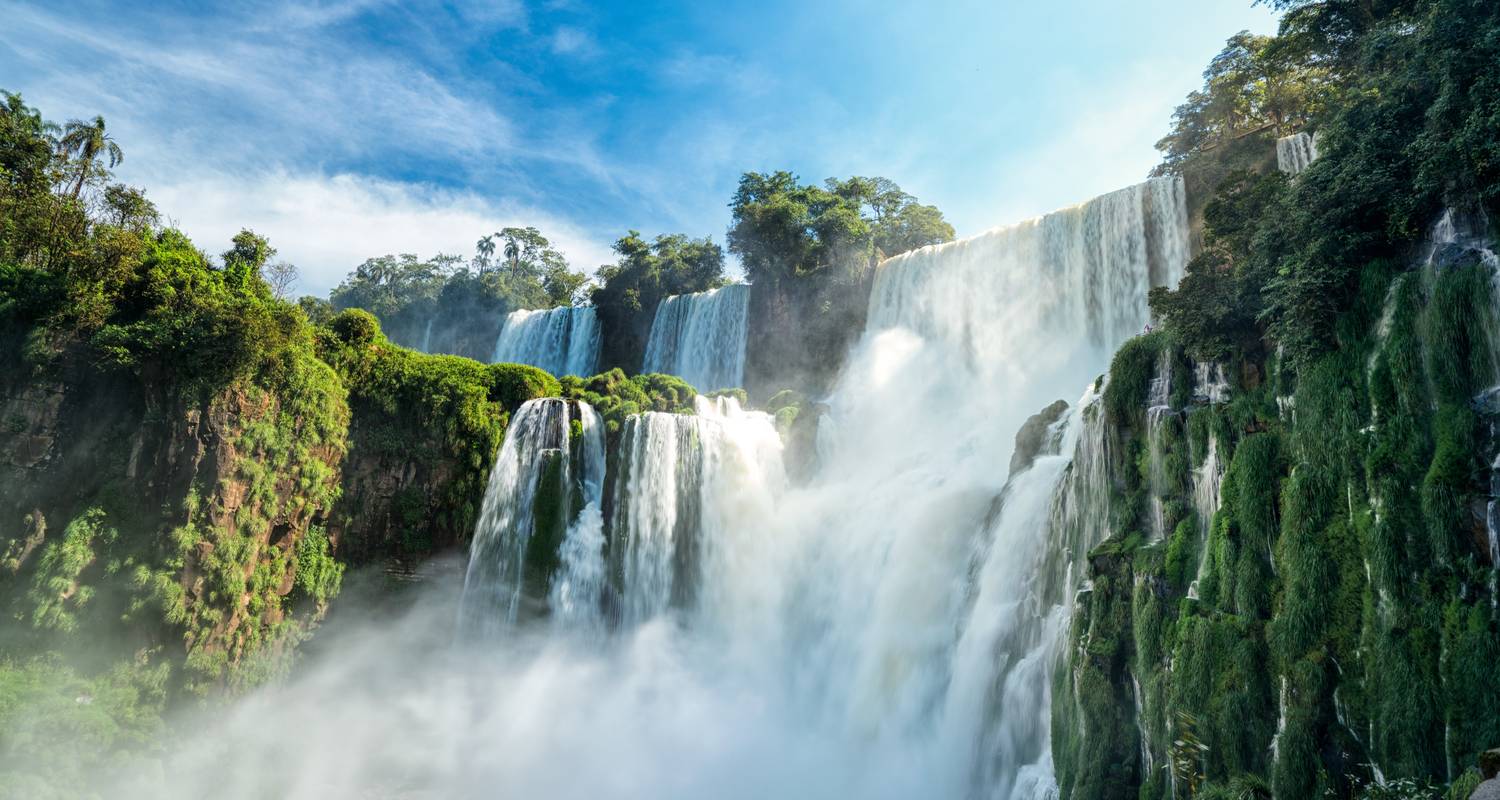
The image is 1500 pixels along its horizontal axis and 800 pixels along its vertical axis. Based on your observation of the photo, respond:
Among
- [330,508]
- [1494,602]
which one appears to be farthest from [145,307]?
[1494,602]

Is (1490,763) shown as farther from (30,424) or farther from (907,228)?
(907,228)

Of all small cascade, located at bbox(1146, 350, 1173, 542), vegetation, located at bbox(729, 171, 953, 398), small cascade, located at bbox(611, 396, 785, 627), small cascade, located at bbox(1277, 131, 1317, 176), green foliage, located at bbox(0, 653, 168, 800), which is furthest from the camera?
vegetation, located at bbox(729, 171, 953, 398)

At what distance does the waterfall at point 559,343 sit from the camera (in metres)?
40.1

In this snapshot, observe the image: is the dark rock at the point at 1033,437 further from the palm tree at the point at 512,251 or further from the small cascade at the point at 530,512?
the palm tree at the point at 512,251

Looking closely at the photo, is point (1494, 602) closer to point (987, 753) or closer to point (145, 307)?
point (987, 753)

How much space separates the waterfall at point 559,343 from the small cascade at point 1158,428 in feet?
105

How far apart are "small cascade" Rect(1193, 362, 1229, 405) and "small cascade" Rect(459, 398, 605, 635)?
50.8ft

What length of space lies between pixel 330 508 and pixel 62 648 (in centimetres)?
616

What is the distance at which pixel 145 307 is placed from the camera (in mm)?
16906

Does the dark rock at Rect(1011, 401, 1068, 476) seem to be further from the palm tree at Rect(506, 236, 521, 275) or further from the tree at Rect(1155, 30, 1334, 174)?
the palm tree at Rect(506, 236, 521, 275)

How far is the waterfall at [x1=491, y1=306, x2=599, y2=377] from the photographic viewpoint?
40062 mm

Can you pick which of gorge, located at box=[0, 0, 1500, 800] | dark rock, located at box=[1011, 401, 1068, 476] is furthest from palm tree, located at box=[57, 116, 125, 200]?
dark rock, located at box=[1011, 401, 1068, 476]

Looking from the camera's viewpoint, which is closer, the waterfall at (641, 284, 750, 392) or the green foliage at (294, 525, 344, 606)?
the green foliage at (294, 525, 344, 606)

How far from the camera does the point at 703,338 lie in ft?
119
